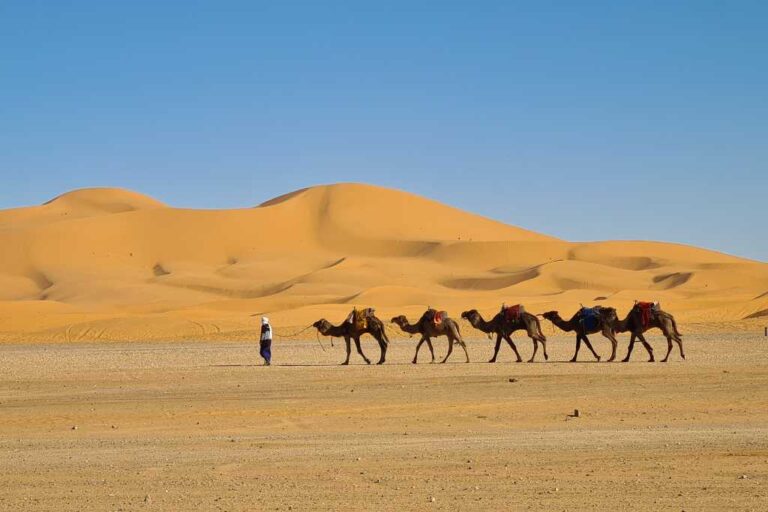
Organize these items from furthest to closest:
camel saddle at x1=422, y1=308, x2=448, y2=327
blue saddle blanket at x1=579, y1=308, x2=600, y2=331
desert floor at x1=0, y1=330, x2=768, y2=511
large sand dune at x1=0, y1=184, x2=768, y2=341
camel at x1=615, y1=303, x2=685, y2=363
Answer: large sand dune at x1=0, y1=184, x2=768, y2=341 < camel saddle at x1=422, y1=308, x2=448, y2=327 < blue saddle blanket at x1=579, y1=308, x2=600, y2=331 < camel at x1=615, y1=303, x2=685, y2=363 < desert floor at x1=0, y1=330, x2=768, y2=511

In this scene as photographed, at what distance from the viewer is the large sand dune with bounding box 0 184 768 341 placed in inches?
2931

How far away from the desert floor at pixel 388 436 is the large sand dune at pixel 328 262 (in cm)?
3511

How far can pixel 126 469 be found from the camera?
13.5 metres

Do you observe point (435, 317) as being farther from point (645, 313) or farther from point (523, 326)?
point (645, 313)

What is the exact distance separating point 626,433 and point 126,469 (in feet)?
21.1

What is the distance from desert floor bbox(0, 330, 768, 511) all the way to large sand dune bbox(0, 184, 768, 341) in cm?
3511

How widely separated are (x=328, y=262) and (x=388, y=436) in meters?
90.7

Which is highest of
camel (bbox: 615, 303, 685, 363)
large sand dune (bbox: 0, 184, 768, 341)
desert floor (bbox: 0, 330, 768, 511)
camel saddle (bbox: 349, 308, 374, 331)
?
large sand dune (bbox: 0, 184, 768, 341)

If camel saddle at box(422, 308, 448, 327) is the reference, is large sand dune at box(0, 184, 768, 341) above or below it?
above

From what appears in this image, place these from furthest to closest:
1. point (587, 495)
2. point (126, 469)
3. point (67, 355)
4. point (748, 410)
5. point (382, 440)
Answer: point (67, 355), point (748, 410), point (382, 440), point (126, 469), point (587, 495)

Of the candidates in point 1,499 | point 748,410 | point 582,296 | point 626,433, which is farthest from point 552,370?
point 582,296

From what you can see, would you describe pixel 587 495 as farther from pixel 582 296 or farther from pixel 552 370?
pixel 582 296

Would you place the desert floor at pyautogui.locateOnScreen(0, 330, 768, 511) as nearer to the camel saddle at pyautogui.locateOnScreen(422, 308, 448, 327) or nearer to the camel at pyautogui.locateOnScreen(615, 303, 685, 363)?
the camel at pyautogui.locateOnScreen(615, 303, 685, 363)

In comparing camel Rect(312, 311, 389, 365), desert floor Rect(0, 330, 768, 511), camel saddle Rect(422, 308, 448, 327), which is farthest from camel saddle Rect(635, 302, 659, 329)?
camel Rect(312, 311, 389, 365)
